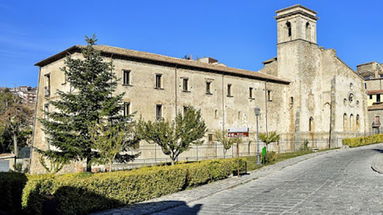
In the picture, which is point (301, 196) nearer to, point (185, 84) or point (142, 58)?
point (142, 58)

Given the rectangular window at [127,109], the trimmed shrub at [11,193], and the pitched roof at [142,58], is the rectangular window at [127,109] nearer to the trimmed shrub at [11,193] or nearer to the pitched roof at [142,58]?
the pitched roof at [142,58]

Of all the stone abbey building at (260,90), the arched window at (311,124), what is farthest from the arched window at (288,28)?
the arched window at (311,124)

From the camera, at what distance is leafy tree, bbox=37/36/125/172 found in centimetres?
2152

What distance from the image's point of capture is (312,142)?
4547 cm

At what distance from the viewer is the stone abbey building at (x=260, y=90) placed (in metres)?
30.9

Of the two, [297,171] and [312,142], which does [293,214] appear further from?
[312,142]

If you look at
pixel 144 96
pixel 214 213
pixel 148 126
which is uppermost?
pixel 144 96

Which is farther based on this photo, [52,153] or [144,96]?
[144,96]

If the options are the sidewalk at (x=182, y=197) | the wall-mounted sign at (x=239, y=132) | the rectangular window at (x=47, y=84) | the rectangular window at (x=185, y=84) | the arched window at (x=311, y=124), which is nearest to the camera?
the sidewalk at (x=182, y=197)

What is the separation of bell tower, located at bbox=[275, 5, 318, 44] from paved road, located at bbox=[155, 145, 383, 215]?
29.8m

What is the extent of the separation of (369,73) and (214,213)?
6827cm

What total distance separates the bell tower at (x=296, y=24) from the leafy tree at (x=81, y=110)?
3001 cm

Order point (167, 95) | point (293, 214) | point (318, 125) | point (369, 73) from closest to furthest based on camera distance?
point (293, 214), point (167, 95), point (318, 125), point (369, 73)

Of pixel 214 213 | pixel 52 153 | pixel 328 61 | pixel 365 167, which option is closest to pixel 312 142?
pixel 328 61
